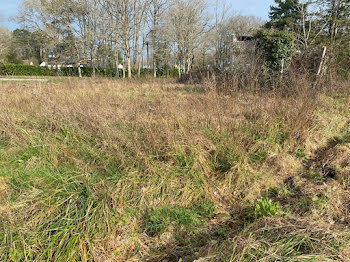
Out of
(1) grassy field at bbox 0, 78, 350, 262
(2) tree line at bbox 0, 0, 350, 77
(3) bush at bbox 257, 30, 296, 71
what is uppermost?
(2) tree line at bbox 0, 0, 350, 77

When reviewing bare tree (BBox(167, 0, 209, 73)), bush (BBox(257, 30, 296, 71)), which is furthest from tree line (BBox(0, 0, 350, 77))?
bush (BBox(257, 30, 296, 71))

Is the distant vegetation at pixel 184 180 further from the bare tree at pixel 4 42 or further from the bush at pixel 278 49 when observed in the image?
the bare tree at pixel 4 42

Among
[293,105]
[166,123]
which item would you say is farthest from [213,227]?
[293,105]

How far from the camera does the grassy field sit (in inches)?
71.4

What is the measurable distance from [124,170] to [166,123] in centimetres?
106

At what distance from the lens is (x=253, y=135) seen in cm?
351

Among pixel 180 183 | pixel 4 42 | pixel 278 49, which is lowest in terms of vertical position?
pixel 180 183

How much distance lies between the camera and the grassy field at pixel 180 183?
1814 mm

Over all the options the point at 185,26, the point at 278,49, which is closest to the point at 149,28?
the point at 185,26

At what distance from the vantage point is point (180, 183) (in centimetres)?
270

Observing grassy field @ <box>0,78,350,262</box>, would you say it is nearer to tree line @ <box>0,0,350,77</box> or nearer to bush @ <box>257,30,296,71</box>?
bush @ <box>257,30,296,71</box>

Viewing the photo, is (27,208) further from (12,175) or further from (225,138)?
(225,138)

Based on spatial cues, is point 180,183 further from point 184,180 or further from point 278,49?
point 278,49

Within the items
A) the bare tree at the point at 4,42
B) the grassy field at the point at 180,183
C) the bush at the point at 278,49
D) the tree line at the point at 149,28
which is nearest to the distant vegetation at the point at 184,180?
the grassy field at the point at 180,183
